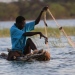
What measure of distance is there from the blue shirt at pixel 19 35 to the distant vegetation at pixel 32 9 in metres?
36.8

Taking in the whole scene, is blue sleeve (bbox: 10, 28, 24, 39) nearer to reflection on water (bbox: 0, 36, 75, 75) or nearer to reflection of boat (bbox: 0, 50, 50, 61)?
reflection of boat (bbox: 0, 50, 50, 61)

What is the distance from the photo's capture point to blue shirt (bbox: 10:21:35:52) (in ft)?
41.5

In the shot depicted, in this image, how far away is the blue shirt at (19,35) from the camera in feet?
41.5

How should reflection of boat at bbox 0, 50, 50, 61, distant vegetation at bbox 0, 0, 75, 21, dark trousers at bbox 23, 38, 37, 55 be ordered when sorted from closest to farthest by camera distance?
reflection of boat at bbox 0, 50, 50, 61 → dark trousers at bbox 23, 38, 37, 55 → distant vegetation at bbox 0, 0, 75, 21

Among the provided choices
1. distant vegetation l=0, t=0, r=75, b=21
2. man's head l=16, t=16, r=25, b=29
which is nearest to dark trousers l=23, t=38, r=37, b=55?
man's head l=16, t=16, r=25, b=29

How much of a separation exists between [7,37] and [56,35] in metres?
3.92

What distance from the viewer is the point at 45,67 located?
37.9 feet

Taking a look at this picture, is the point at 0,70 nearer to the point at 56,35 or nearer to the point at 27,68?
the point at 27,68

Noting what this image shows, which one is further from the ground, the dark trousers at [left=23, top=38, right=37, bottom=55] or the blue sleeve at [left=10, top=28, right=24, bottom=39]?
the blue sleeve at [left=10, top=28, right=24, bottom=39]

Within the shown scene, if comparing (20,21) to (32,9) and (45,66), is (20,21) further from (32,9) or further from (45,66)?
(32,9)

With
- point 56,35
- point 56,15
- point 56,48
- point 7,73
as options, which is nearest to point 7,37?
point 56,35

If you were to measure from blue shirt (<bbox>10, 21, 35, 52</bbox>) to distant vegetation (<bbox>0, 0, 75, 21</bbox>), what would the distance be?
1450 inches

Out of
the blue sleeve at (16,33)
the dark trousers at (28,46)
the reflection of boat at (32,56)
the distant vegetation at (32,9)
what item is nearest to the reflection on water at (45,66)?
the reflection of boat at (32,56)

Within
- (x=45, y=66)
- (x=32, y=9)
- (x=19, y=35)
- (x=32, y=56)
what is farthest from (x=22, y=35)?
(x=32, y=9)
